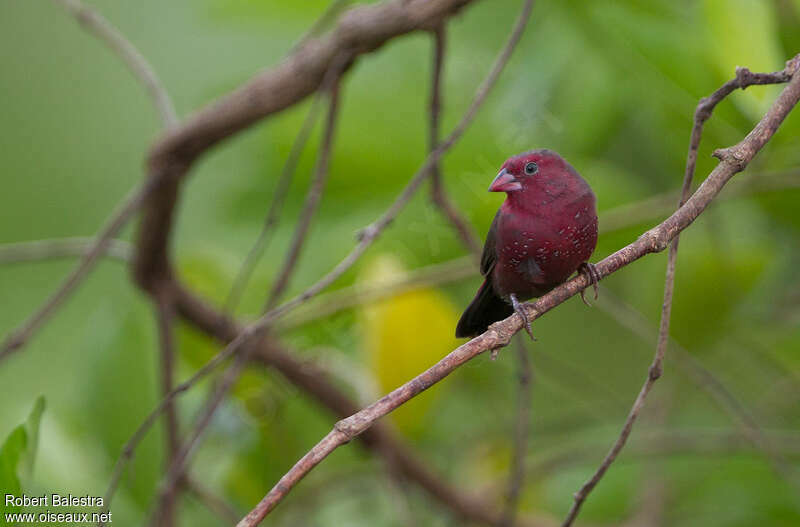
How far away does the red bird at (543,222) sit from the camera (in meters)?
1.48

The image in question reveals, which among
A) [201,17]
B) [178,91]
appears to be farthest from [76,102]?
[201,17]

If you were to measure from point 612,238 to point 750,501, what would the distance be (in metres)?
0.69

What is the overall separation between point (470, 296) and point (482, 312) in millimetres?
971

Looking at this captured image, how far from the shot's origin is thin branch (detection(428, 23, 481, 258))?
6.14ft

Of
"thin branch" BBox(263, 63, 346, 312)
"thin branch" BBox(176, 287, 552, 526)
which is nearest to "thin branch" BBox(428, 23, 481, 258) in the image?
"thin branch" BBox(263, 63, 346, 312)

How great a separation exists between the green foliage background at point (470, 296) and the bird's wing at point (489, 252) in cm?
50

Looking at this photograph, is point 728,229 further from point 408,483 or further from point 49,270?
point 49,270

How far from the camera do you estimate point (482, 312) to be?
1.78 metres

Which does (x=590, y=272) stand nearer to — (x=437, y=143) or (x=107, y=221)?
(x=437, y=143)

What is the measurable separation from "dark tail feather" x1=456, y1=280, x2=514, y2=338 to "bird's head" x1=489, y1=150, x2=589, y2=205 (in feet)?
0.85

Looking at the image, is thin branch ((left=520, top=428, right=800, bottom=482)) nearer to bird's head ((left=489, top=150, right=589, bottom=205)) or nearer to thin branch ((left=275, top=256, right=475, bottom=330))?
thin branch ((left=275, top=256, right=475, bottom=330))

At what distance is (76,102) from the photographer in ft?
16.7

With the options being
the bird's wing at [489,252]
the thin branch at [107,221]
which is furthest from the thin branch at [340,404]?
the bird's wing at [489,252]

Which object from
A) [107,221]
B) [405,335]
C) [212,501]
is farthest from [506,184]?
[212,501]
